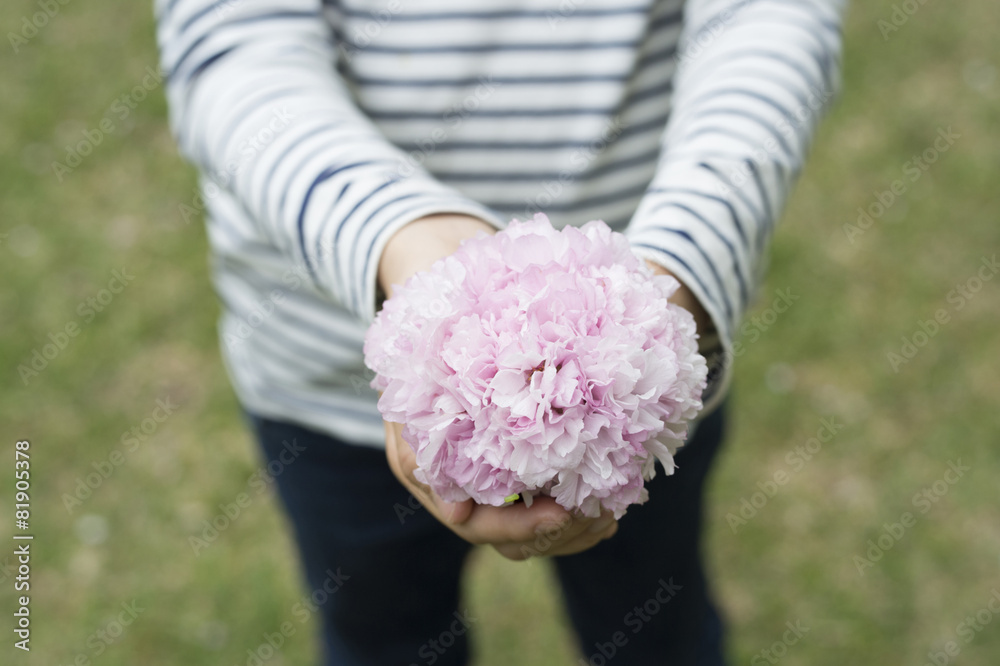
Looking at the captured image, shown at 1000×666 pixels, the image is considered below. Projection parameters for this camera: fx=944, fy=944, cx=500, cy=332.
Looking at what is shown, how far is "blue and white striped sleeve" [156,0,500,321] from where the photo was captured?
0.87 meters

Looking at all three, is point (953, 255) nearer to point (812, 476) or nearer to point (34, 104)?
point (812, 476)

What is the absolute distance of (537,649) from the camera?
6.77 ft
